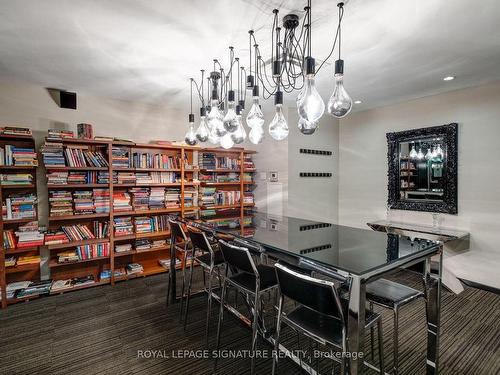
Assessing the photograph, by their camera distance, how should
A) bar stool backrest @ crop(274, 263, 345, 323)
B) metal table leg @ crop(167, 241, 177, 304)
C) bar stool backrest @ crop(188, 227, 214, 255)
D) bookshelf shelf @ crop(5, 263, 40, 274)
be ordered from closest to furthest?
bar stool backrest @ crop(274, 263, 345, 323)
bar stool backrest @ crop(188, 227, 214, 255)
metal table leg @ crop(167, 241, 177, 304)
bookshelf shelf @ crop(5, 263, 40, 274)

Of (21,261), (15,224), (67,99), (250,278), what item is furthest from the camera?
(67,99)

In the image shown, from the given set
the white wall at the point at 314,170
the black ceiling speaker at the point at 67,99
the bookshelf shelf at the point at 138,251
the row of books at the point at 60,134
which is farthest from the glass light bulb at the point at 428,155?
the black ceiling speaker at the point at 67,99

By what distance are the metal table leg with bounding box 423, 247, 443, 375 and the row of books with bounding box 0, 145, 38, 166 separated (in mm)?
4042

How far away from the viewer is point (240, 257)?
1.87 m

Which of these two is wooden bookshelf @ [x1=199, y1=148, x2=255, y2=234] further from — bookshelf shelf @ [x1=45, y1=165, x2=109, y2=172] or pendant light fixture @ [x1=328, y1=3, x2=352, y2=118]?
pendant light fixture @ [x1=328, y1=3, x2=352, y2=118]

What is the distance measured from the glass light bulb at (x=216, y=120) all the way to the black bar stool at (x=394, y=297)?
1.82m

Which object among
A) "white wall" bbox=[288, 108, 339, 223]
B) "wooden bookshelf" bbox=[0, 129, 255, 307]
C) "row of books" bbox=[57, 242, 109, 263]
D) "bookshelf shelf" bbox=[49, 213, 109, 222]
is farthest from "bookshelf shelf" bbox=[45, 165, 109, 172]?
"white wall" bbox=[288, 108, 339, 223]

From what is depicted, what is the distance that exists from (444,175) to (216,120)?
3.28 meters

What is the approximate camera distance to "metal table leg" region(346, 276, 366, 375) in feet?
4.35

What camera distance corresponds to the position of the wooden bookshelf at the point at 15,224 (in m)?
2.94

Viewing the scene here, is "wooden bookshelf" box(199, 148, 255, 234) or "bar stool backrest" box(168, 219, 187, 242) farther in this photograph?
"wooden bookshelf" box(199, 148, 255, 234)

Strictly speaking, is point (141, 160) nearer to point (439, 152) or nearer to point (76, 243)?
point (76, 243)

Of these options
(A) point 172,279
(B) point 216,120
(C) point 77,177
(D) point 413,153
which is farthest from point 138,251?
(D) point 413,153

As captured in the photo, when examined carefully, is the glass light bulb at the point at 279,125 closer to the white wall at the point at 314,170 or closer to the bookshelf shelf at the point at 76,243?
the white wall at the point at 314,170
